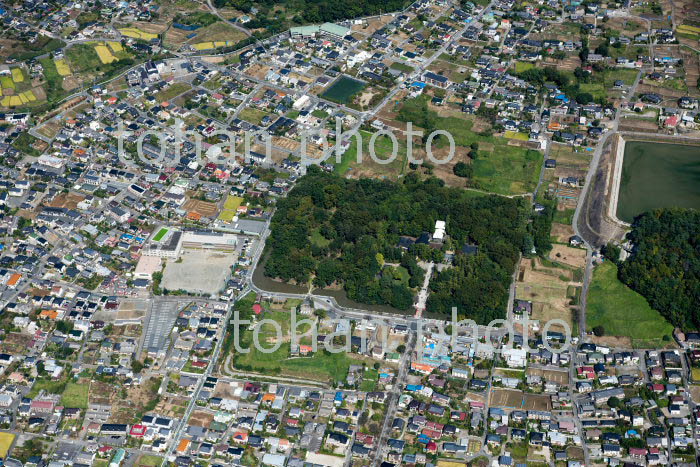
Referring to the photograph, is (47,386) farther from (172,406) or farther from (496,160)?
(496,160)

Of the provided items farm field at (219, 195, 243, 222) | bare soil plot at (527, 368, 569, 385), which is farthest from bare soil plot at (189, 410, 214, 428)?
bare soil plot at (527, 368, 569, 385)

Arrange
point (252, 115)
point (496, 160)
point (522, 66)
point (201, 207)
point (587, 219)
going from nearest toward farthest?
point (587, 219) < point (201, 207) < point (496, 160) < point (252, 115) < point (522, 66)

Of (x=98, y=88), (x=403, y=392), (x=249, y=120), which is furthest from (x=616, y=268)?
(x=98, y=88)

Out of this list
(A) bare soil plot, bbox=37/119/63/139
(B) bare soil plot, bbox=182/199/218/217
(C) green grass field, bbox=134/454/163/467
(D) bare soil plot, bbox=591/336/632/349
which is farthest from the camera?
(A) bare soil plot, bbox=37/119/63/139

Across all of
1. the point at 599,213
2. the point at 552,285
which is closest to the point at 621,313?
the point at 552,285

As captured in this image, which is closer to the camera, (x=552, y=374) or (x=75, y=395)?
(x=75, y=395)

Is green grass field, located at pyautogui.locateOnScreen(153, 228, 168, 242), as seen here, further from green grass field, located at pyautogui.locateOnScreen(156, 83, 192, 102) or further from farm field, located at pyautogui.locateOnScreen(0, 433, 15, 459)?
green grass field, located at pyautogui.locateOnScreen(156, 83, 192, 102)
